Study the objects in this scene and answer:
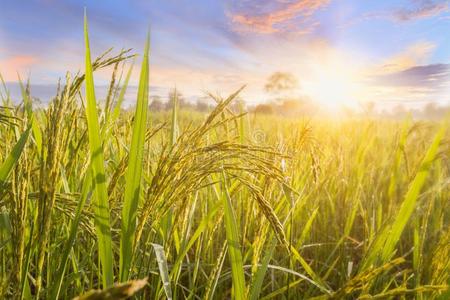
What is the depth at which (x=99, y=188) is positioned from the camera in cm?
87

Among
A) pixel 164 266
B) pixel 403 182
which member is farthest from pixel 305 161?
pixel 164 266

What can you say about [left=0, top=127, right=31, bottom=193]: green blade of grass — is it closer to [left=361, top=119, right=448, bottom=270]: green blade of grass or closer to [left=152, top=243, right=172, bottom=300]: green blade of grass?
[left=152, top=243, right=172, bottom=300]: green blade of grass

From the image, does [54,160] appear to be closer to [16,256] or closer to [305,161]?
[16,256]

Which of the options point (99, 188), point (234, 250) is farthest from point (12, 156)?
point (234, 250)

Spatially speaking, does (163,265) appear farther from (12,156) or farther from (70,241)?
(12,156)

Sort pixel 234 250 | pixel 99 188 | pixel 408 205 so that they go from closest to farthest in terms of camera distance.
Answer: pixel 99 188 → pixel 234 250 → pixel 408 205

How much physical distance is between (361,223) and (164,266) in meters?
2.36

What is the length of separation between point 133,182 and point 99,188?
79 millimetres

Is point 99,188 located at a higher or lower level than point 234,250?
higher

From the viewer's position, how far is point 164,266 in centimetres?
99

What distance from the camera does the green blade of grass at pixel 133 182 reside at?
0.88m

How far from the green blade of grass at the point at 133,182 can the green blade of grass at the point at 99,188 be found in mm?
37

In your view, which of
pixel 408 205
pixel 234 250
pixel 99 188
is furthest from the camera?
pixel 408 205

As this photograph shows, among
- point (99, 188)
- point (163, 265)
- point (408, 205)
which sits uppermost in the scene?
point (99, 188)
